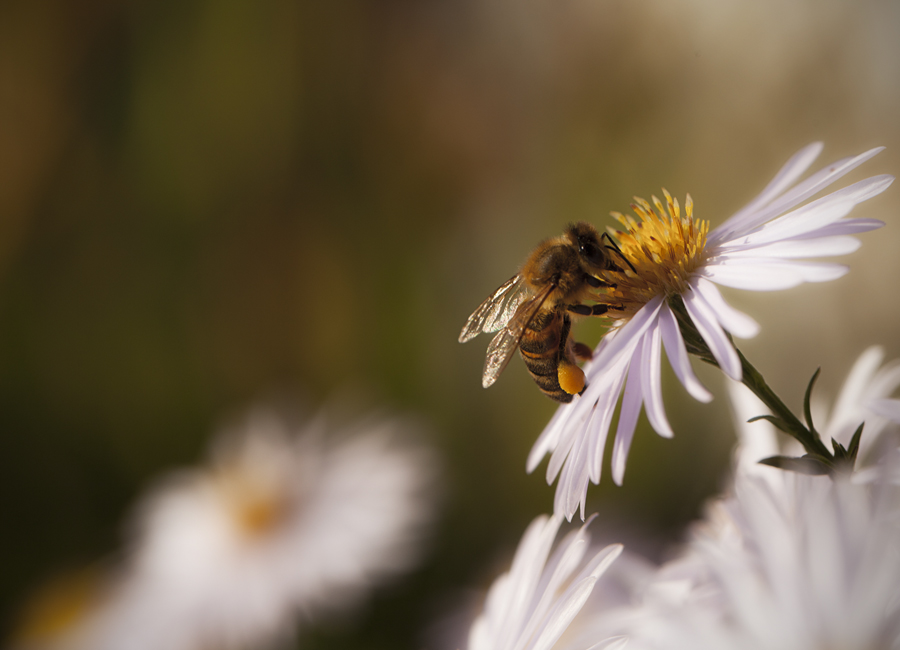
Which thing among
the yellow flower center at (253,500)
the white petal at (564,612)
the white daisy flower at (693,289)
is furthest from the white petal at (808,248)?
the yellow flower center at (253,500)

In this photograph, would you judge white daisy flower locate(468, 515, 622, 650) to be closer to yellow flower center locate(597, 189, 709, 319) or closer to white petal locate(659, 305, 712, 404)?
white petal locate(659, 305, 712, 404)

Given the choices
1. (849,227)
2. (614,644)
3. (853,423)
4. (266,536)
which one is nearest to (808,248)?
(849,227)

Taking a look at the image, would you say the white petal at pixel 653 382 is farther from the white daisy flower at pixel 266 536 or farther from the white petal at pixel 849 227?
the white daisy flower at pixel 266 536

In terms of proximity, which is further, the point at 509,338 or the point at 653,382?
the point at 509,338

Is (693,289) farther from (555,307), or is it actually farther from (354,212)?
(354,212)

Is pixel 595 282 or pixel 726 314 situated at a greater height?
pixel 595 282
